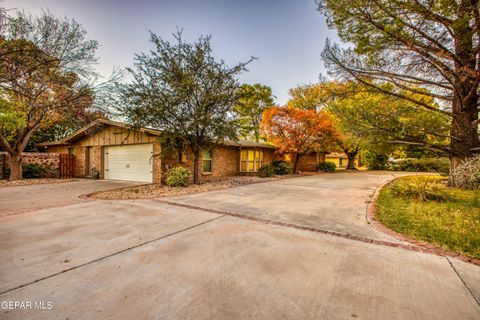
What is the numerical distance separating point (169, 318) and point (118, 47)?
1143 centimetres

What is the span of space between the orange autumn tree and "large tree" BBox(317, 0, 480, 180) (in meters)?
5.32

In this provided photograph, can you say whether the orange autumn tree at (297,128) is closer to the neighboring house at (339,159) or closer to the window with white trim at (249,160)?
the window with white trim at (249,160)

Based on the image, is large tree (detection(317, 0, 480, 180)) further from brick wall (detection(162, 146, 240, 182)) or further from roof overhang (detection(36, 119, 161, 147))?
roof overhang (detection(36, 119, 161, 147))

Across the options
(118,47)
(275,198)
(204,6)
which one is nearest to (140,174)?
(118,47)

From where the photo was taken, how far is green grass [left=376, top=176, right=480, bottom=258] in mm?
3668

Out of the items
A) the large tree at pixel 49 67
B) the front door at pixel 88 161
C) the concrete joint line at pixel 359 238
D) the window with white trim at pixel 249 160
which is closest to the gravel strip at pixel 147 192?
the large tree at pixel 49 67

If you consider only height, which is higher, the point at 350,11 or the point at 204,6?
the point at 204,6

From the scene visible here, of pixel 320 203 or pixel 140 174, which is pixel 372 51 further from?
pixel 140 174

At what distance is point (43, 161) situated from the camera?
13.7 meters

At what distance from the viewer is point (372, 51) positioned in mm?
8219

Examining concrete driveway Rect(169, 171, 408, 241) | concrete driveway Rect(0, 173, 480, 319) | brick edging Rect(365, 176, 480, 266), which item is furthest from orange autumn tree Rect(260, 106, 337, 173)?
concrete driveway Rect(0, 173, 480, 319)

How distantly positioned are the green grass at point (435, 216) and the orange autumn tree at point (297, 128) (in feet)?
28.1

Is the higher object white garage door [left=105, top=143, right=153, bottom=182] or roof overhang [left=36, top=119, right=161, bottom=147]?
roof overhang [left=36, top=119, right=161, bottom=147]

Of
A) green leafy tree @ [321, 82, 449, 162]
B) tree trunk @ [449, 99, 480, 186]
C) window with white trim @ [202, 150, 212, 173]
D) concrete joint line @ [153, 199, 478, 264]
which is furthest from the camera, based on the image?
window with white trim @ [202, 150, 212, 173]
